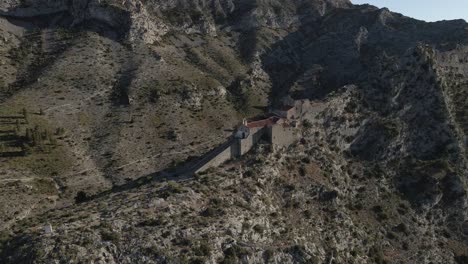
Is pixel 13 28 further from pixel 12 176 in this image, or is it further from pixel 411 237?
pixel 411 237

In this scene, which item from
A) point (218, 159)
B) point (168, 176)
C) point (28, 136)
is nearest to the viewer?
point (218, 159)

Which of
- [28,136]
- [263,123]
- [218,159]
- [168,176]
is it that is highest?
[263,123]

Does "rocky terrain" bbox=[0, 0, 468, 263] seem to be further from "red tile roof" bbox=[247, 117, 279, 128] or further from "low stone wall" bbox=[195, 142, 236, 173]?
"red tile roof" bbox=[247, 117, 279, 128]

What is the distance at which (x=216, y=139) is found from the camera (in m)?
112

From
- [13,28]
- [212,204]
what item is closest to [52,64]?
[13,28]

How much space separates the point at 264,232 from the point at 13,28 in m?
106

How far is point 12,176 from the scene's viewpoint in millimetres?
83438

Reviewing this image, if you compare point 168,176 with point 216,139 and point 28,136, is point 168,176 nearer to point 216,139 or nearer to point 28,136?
point 28,136

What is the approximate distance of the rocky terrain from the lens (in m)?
65.8

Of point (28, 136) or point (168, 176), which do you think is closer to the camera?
point (168, 176)

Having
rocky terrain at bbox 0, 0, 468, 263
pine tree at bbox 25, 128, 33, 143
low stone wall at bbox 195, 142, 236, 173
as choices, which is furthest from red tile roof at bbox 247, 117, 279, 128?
pine tree at bbox 25, 128, 33, 143

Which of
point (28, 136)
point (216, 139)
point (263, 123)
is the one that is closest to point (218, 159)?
point (263, 123)

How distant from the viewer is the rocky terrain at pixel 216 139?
65.8 m

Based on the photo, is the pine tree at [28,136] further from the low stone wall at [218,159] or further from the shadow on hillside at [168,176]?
the low stone wall at [218,159]
